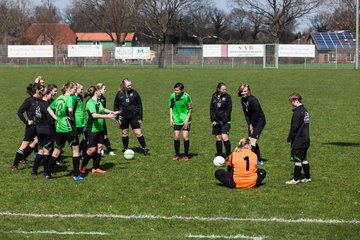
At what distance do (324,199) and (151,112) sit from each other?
1304 cm

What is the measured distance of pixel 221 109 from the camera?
39.6ft

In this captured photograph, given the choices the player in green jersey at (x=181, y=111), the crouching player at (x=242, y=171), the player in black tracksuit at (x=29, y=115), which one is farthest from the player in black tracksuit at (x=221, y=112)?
the player in black tracksuit at (x=29, y=115)

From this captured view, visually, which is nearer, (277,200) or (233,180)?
(277,200)

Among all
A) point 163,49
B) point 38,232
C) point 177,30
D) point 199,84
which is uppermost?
point 177,30

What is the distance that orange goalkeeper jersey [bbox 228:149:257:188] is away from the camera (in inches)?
376

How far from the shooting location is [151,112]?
2142 cm

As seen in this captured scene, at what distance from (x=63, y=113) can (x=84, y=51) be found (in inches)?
2113

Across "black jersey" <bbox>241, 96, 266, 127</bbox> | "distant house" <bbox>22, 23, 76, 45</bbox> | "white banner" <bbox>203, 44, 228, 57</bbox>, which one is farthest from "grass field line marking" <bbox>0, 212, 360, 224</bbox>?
"distant house" <bbox>22, 23, 76, 45</bbox>

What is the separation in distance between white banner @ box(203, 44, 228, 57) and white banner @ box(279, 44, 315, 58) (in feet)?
20.4

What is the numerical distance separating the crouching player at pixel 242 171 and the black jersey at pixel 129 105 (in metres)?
4.08

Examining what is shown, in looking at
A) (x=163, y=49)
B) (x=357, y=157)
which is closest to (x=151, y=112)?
(x=357, y=157)

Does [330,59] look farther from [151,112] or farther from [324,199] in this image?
[324,199]

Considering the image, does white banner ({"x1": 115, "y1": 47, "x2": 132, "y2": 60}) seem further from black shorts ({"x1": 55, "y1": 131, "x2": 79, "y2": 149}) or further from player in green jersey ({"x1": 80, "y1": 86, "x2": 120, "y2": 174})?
black shorts ({"x1": 55, "y1": 131, "x2": 79, "y2": 149})

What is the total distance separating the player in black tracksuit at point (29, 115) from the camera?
10867 mm
